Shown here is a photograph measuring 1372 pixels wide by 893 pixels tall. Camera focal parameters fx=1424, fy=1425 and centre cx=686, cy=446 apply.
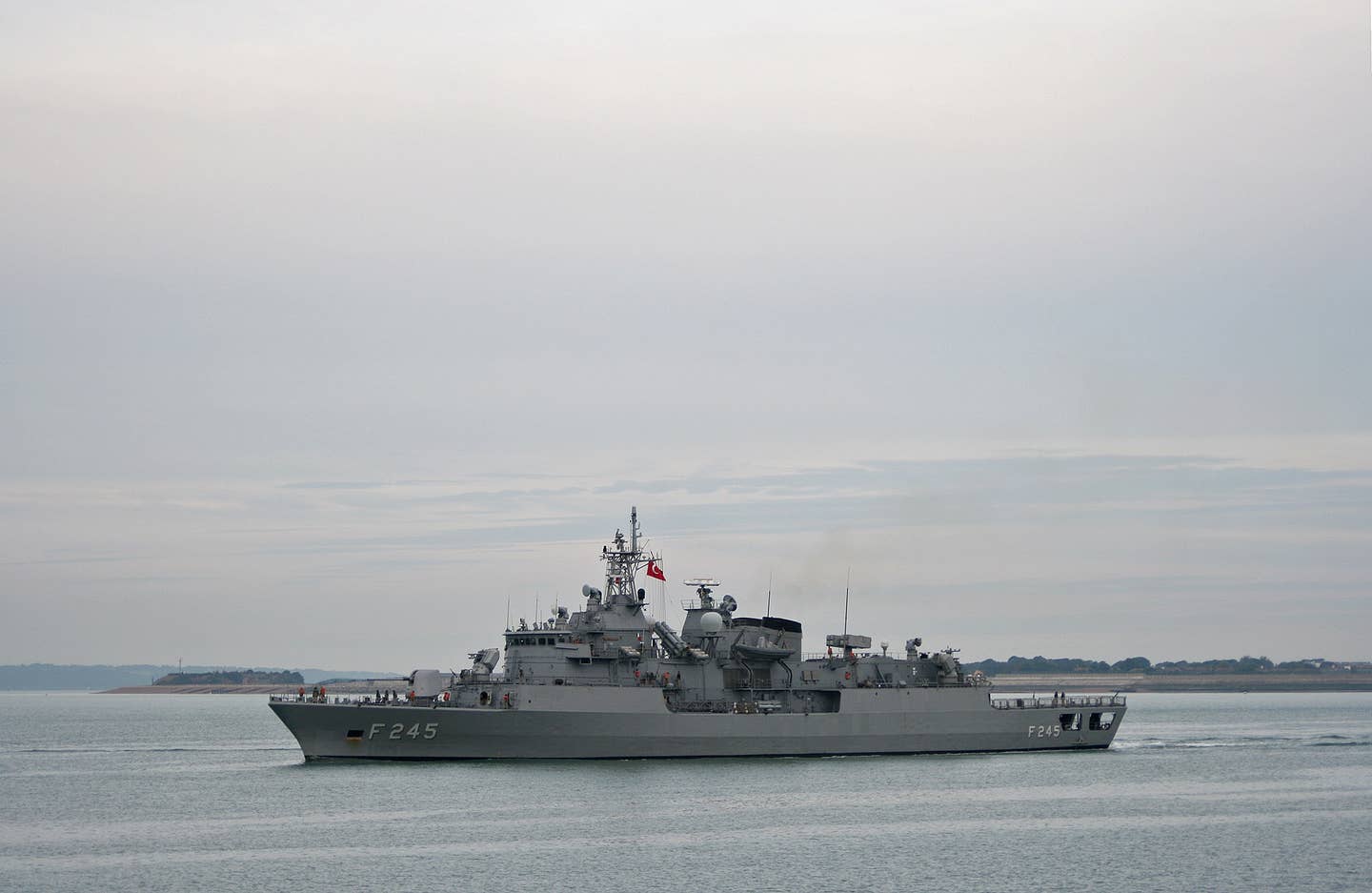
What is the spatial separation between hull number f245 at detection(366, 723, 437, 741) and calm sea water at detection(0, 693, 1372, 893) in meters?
0.97

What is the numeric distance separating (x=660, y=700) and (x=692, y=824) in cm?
1000

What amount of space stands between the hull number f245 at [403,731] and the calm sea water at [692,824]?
97cm

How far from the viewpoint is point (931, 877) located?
27.1m

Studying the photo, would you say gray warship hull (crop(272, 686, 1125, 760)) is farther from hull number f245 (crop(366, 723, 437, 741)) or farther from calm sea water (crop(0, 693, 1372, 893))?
calm sea water (crop(0, 693, 1372, 893))

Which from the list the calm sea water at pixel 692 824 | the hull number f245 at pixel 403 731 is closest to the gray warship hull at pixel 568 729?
the hull number f245 at pixel 403 731

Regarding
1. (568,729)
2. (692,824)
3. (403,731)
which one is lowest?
(692,824)

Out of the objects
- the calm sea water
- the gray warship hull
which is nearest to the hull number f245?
the gray warship hull

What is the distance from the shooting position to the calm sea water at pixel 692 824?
2705 cm

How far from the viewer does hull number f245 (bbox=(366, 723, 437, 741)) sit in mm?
41031

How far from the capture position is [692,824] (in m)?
32.3

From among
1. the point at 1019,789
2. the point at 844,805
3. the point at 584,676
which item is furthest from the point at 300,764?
the point at 1019,789

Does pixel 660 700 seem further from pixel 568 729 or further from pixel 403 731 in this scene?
pixel 403 731

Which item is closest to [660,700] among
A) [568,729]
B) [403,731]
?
[568,729]

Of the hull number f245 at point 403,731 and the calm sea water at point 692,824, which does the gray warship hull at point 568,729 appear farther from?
the calm sea water at point 692,824
